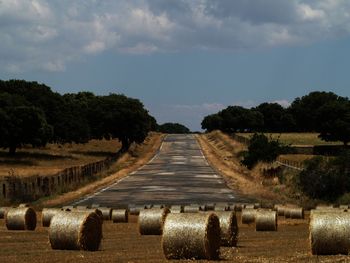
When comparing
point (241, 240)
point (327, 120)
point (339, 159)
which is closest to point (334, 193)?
point (339, 159)

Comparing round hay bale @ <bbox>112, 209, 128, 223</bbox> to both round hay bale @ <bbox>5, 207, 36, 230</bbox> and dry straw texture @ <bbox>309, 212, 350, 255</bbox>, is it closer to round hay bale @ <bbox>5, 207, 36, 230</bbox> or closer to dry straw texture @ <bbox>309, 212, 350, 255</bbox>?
round hay bale @ <bbox>5, 207, 36, 230</bbox>

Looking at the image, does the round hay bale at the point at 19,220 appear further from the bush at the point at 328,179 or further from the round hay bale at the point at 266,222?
the bush at the point at 328,179

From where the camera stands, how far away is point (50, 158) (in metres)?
90.4

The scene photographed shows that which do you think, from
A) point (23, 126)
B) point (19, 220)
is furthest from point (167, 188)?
point (23, 126)

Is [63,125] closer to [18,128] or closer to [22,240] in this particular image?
[18,128]

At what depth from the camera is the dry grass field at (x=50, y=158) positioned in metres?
69.7

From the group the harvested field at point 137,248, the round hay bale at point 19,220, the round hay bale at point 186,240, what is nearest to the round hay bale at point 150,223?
the harvested field at point 137,248

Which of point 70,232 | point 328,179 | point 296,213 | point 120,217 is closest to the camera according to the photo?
point 70,232

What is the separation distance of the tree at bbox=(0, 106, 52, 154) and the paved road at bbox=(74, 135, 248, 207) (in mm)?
13534

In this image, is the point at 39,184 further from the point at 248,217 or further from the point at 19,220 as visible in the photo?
the point at 19,220

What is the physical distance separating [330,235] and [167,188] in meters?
37.1

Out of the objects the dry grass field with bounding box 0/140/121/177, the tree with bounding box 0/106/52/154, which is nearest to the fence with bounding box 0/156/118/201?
the dry grass field with bounding box 0/140/121/177

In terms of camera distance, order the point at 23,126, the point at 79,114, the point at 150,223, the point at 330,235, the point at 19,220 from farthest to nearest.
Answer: the point at 79,114
the point at 23,126
the point at 19,220
the point at 150,223
the point at 330,235

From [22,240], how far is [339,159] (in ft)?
94.2
